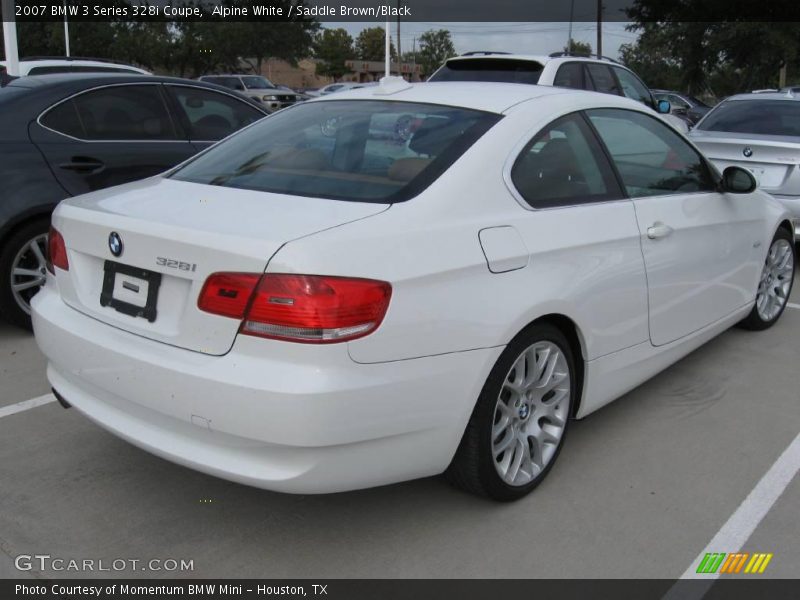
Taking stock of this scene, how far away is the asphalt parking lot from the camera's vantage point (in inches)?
109

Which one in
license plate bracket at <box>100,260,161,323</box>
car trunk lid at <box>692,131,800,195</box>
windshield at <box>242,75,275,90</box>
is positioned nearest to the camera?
license plate bracket at <box>100,260,161,323</box>

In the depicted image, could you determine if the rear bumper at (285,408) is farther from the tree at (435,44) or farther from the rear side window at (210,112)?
the tree at (435,44)

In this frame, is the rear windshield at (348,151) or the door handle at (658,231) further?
the door handle at (658,231)

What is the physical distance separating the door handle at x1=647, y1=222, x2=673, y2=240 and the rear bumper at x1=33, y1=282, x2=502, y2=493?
1.22m

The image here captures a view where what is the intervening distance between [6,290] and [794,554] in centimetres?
437

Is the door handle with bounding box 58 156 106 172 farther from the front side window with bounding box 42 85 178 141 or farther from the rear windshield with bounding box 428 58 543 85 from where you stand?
the rear windshield with bounding box 428 58 543 85

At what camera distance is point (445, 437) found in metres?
2.68

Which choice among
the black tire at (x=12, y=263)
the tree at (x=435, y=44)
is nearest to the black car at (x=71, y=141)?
the black tire at (x=12, y=263)

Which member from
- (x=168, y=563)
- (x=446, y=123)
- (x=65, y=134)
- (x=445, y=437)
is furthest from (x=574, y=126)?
(x=65, y=134)

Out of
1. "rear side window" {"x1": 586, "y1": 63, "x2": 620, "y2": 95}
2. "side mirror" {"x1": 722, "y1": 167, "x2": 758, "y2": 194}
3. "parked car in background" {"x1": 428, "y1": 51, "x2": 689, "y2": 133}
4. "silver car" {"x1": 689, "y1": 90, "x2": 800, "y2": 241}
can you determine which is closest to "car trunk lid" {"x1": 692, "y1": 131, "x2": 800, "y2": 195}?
"silver car" {"x1": 689, "y1": 90, "x2": 800, "y2": 241}

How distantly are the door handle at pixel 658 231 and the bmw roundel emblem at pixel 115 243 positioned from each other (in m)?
2.20

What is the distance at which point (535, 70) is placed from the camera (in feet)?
26.9

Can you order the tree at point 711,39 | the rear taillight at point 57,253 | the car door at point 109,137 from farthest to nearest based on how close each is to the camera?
the tree at point 711,39 < the car door at point 109,137 < the rear taillight at point 57,253

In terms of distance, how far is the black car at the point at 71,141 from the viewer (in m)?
4.82
